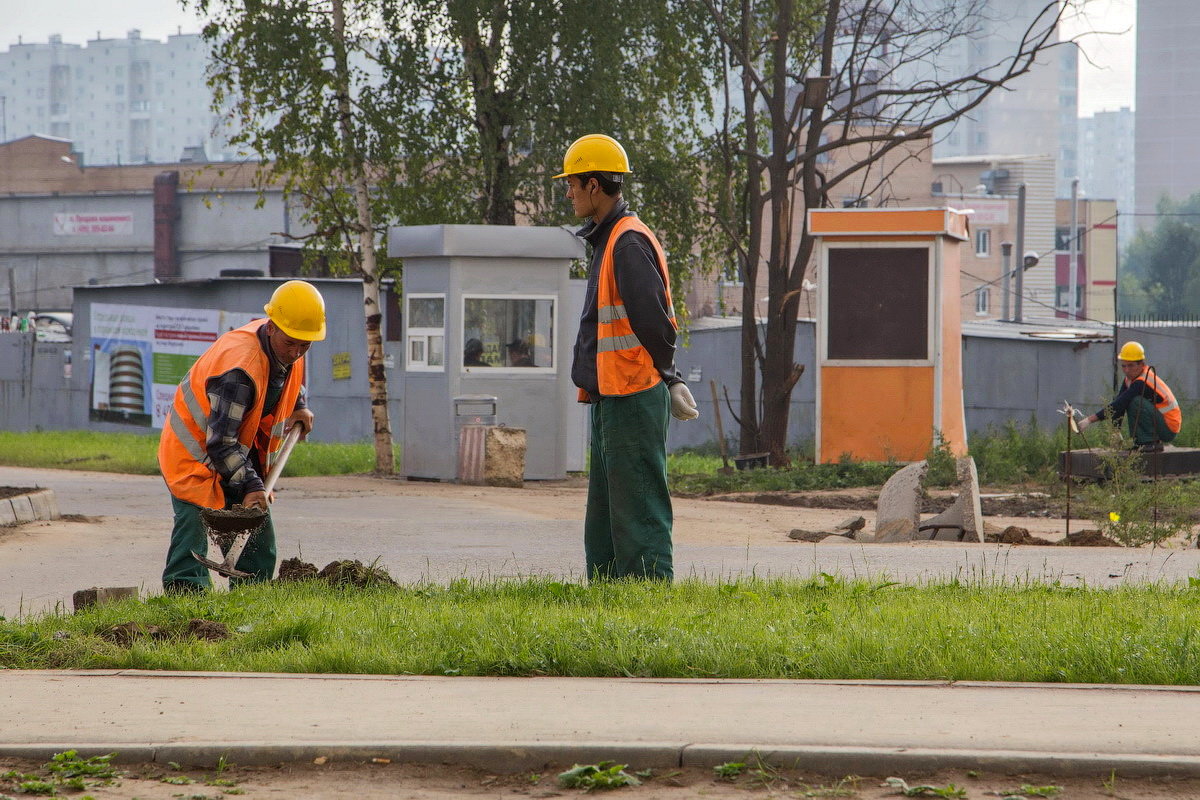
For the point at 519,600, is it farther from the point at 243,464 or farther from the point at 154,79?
the point at 154,79

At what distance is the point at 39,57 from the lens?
140625 millimetres

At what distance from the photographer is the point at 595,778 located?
3965 millimetres

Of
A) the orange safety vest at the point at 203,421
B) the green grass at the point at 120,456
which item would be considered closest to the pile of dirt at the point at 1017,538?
the orange safety vest at the point at 203,421

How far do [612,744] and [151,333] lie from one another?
2859 centimetres

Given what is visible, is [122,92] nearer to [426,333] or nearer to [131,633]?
[426,333]

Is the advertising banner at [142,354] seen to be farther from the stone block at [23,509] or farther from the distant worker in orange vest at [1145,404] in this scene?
the distant worker in orange vest at [1145,404]

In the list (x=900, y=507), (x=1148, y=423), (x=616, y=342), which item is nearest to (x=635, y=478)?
(x=616, y=342)

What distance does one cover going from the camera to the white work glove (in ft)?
21.9

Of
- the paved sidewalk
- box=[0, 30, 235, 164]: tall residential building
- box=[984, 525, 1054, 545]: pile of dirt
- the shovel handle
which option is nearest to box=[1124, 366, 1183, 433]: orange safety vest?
box=[984, 525, 1054, 545]: pile of dirt

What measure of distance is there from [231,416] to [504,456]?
10178 millimetres

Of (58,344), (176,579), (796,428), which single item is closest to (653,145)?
(796,428)

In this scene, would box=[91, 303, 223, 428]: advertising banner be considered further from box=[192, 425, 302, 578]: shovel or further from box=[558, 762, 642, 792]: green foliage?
box=[558, 762, 642, 792]: green foliage

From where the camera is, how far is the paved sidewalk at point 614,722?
4.09 meters

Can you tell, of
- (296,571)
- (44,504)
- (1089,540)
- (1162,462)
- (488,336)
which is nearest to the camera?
(296,571)
